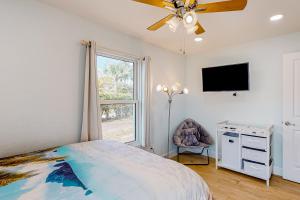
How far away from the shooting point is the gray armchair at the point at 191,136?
11.3 ft

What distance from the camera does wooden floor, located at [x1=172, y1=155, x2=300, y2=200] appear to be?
2.31 metres

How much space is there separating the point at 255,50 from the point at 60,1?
3.25 meters

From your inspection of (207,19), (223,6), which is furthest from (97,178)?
(207,19)

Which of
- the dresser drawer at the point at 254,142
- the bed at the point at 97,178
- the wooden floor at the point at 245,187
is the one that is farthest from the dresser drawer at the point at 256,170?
the bed at the point at 97,178

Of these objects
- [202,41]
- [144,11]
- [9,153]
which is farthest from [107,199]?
[202,41]

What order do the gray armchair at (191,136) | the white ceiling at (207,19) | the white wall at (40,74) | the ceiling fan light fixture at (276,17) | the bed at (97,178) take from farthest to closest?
the gray armchair at (191,136)
the ceiling fan light fixture at (276,17)
the white ceiling at (207,19)
the white wall at (40,74)
the bed at (97,178)

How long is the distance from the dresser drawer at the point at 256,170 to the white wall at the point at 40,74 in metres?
2.73

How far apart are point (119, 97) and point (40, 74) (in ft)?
3.99

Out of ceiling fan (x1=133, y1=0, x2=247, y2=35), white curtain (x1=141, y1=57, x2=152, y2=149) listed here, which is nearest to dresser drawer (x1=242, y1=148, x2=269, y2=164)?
white curtain (x1=141, y1=57, x2=152, y2=149)

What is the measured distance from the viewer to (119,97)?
2877 mm

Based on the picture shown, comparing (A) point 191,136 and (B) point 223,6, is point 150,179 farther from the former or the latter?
A: (A) point 191,136

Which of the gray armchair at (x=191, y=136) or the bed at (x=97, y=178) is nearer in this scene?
the bed at (x=97, y=178)

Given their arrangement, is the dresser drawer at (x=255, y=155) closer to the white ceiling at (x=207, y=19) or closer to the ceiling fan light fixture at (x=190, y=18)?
the white ceiling at (x=207, y=19)

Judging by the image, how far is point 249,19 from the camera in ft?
7.57
